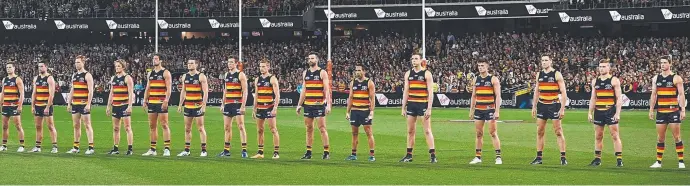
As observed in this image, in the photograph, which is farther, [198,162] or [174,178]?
[198,162]

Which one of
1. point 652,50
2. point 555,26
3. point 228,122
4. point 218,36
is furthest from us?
point 218,36

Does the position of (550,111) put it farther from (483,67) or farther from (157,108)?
(157,108)

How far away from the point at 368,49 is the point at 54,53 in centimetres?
2335

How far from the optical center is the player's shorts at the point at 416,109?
22188mm

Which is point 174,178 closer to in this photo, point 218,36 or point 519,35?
point 519,35

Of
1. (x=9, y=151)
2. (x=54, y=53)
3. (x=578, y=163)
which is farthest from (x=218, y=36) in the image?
(x=578, y=163)

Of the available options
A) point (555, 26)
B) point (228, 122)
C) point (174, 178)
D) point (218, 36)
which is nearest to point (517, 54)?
point (555, 26)

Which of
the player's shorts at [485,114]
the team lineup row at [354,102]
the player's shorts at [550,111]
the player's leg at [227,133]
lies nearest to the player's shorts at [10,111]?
the team lineup row at [354,102]

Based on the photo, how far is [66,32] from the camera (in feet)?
263

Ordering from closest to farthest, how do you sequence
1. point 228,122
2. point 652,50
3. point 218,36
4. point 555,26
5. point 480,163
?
point 480,163, point 228,122, point 652,50, point 555,26, point 218,36

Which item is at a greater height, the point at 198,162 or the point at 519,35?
the point at 519,35

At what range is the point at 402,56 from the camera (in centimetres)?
6825

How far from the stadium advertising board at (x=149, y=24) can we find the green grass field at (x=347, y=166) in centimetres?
3733

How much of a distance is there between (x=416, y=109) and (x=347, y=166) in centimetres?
194
